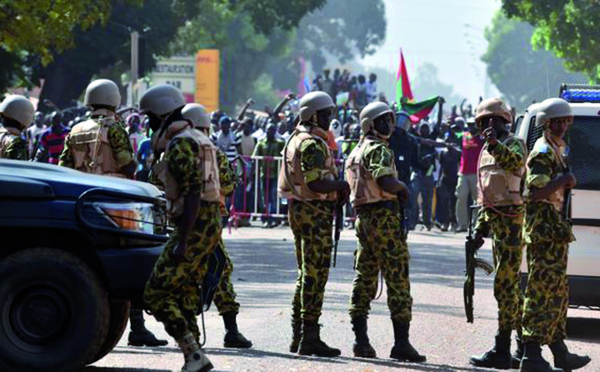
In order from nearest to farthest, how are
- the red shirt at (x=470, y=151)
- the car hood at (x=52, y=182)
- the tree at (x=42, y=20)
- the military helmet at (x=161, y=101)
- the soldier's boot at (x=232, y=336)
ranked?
the military helmet at (x=161, y=101) → the car hood at (x=52, y=182) → the soldier's boot at (x=232, y=336) → the tree at (x=42, y=20) → the red shirt at (x=470, y=151)

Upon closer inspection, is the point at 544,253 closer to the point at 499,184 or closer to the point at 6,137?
the point at 499,184

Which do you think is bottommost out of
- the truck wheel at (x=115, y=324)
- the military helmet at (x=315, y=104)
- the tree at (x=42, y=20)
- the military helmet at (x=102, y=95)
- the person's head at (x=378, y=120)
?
the truck wheel at (x=115, y=324)

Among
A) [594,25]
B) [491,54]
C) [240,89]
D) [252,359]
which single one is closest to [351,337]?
[252,359]

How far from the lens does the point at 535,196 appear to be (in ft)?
34.7

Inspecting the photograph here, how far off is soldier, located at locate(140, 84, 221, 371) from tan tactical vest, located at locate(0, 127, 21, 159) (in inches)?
109

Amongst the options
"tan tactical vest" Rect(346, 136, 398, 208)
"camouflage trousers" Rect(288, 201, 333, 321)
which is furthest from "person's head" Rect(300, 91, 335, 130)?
"camouflage trousers" Rect(288, 201, 333, 321)

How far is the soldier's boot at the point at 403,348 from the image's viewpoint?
11.4 meters

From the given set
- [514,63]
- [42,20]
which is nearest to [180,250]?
[42,20]

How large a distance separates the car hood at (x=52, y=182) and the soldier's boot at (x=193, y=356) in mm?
1099

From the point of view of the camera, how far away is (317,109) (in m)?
11.6

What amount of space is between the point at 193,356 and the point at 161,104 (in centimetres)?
140

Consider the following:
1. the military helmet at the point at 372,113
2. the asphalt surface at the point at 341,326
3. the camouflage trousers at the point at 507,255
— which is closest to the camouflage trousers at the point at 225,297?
the asphalt surface at the point at 341,326

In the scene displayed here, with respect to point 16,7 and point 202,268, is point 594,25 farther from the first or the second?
point 202,268

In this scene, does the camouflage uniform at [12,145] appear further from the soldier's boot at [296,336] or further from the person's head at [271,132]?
the person's head at [271,132]
